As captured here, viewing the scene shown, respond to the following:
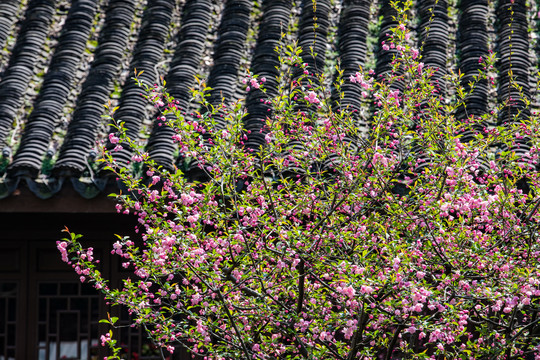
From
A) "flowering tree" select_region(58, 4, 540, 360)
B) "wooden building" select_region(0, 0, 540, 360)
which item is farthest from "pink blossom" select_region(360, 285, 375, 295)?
"wooden building" select_region(0, 0, 540, 360)

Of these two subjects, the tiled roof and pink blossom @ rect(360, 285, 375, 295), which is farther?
the tiled roof

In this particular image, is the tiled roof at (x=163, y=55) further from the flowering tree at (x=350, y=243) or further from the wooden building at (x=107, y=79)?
the flowering tree at (x=350, y=243)

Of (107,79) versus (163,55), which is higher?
(163,55)

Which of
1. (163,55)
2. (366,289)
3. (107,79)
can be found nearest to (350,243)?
(366,289)

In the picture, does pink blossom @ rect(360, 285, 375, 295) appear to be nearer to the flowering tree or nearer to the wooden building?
the flowering tree

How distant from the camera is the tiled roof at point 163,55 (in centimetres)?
636

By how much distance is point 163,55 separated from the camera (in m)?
7.56

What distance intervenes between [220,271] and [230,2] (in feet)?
14.3

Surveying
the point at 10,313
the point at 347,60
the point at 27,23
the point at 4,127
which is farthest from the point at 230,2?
the point at 10,313

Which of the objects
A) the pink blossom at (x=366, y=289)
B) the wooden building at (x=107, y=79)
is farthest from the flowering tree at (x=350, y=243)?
the wooden building at (x=107, y=79)

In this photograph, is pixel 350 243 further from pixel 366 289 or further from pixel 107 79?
pixel 107 79

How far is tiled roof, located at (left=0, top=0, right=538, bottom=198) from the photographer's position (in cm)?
636

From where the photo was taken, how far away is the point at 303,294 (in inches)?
183

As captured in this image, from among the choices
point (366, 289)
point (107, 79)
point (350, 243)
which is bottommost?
point (366, 289)
